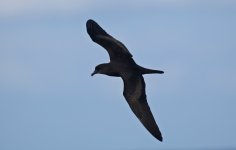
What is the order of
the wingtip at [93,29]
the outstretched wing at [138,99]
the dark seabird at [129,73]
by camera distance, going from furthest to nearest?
the wingtip at [93,29] < the dark seabird at [129,73] < the outstretched wing at [138,99]

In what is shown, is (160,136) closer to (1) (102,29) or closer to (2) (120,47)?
Result: (2) (120,47)

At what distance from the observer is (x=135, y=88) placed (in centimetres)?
2419

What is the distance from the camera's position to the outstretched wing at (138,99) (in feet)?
74.2

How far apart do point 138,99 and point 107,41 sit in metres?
2.70

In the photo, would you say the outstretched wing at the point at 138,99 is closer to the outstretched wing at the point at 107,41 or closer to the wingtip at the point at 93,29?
the outstretched wing at the point at 107,41

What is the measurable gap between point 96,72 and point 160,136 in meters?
3.72

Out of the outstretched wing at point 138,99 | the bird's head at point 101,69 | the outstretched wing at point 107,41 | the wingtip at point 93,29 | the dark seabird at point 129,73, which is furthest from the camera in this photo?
the wingtip at point 93,29

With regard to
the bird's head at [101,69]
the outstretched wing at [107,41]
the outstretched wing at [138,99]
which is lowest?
the outstretched wing at [138,99]

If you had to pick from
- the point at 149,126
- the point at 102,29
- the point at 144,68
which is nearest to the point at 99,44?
the point at 102,29

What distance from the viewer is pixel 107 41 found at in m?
25.4

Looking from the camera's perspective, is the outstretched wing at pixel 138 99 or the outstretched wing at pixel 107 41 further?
the outstretched wing at pixel 107 41

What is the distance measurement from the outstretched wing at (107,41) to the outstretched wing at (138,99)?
815mm

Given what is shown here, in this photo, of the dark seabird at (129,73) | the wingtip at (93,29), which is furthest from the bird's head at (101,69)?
the wingtip at (93,29)

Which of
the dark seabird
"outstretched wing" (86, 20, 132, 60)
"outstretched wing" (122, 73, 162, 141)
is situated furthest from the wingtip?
"outstretched wing" (122, 73, 162, 141)
